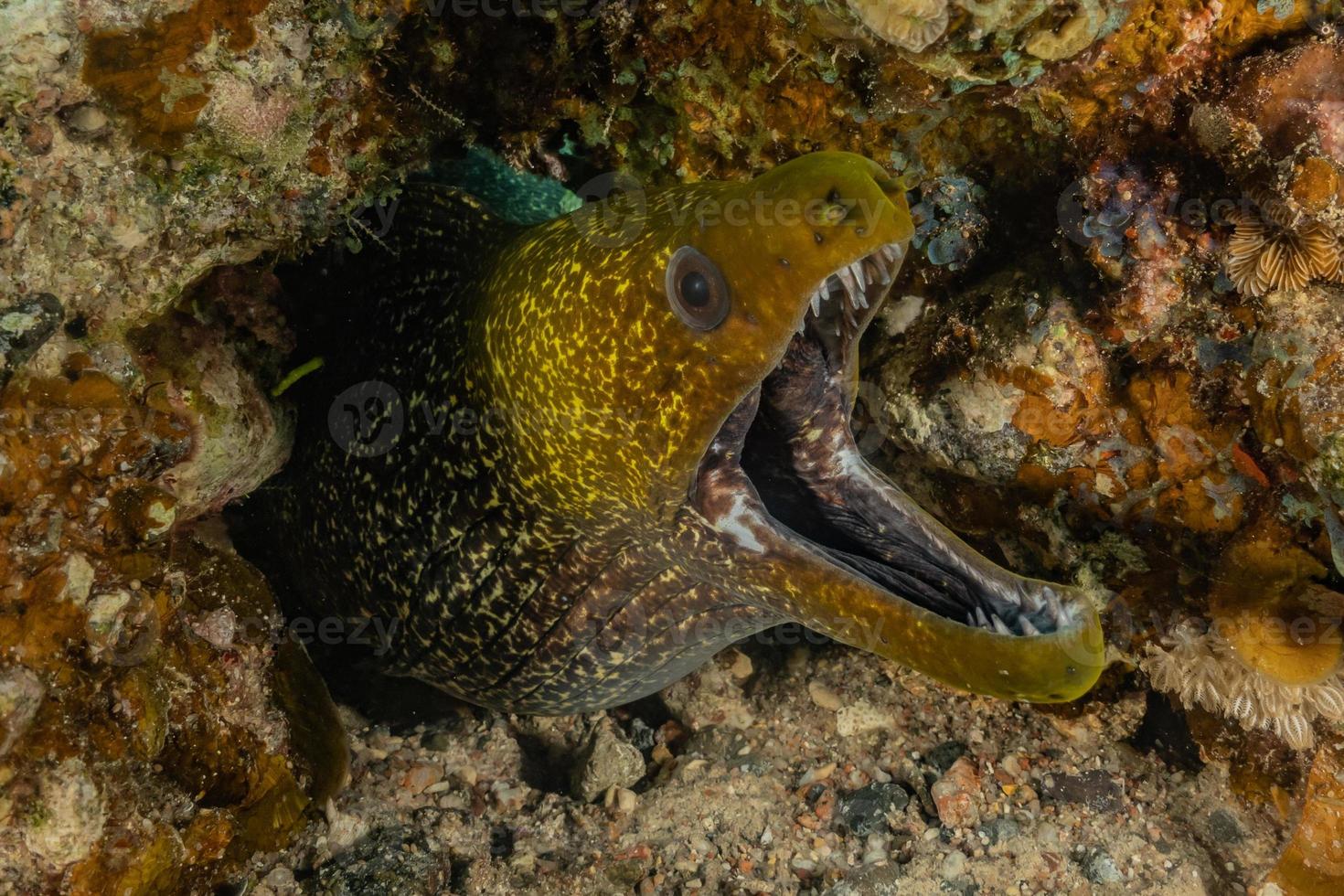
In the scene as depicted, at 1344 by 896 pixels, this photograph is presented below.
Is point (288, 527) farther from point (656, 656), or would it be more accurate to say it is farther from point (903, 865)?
point (903, 865)

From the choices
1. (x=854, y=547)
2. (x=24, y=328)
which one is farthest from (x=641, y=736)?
(x=24, y=328)

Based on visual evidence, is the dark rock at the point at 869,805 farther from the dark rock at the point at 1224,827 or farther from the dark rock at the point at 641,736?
the dark rock at the point at 1224,827

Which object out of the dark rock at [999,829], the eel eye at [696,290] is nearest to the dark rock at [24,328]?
the eel eye at [696,290]

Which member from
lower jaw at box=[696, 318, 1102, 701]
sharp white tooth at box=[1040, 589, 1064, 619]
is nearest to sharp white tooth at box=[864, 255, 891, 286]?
lower jaw at box=[696, 318, 1102, 701]

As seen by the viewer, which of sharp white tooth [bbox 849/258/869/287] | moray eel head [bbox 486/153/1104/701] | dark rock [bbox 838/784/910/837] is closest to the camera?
moray eel head [bbox 486/153/1104/701]

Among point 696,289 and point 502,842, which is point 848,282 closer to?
point 696,289

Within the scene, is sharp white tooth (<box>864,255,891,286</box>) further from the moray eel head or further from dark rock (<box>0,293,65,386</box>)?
dark rock (<box>0,293,65,386</box>)

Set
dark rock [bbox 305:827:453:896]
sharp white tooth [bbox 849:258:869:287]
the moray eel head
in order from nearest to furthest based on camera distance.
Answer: the moray eel head, sharp white tooth [bbox 849:258:869:287], dark rock [bbox 305:827:453:896]
